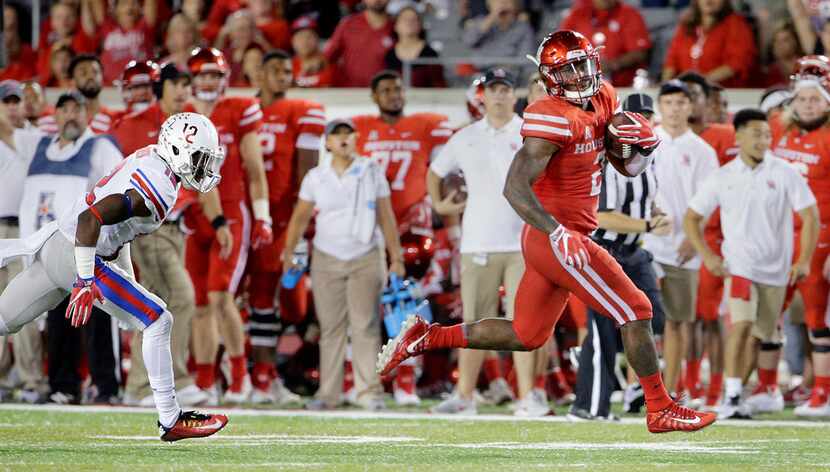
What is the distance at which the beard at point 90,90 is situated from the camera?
1061 centimetres

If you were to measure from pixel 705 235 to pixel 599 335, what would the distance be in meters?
2.00

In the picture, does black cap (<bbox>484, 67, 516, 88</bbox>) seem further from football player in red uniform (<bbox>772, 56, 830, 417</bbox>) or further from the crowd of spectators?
the crowd of spectators

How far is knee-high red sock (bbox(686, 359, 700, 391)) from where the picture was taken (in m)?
10.1

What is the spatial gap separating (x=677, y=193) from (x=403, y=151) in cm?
186

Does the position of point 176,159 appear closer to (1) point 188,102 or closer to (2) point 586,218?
(2) point 586,218

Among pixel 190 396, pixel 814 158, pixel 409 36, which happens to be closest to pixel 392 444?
pixel 190 396

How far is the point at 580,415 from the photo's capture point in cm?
871

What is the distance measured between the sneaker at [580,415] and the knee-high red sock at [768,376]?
1.60m

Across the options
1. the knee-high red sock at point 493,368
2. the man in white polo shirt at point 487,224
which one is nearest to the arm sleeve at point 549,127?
the man in white polo shirt at point 487,224

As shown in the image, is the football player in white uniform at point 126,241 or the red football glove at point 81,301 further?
the football player in white uniform at point 126,241

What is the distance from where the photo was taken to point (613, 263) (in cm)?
686

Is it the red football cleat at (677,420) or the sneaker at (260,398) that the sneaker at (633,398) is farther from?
the red football cleat at (677,420)

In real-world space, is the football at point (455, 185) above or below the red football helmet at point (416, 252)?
above

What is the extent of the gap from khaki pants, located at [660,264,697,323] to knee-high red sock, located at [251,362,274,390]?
103 inches
